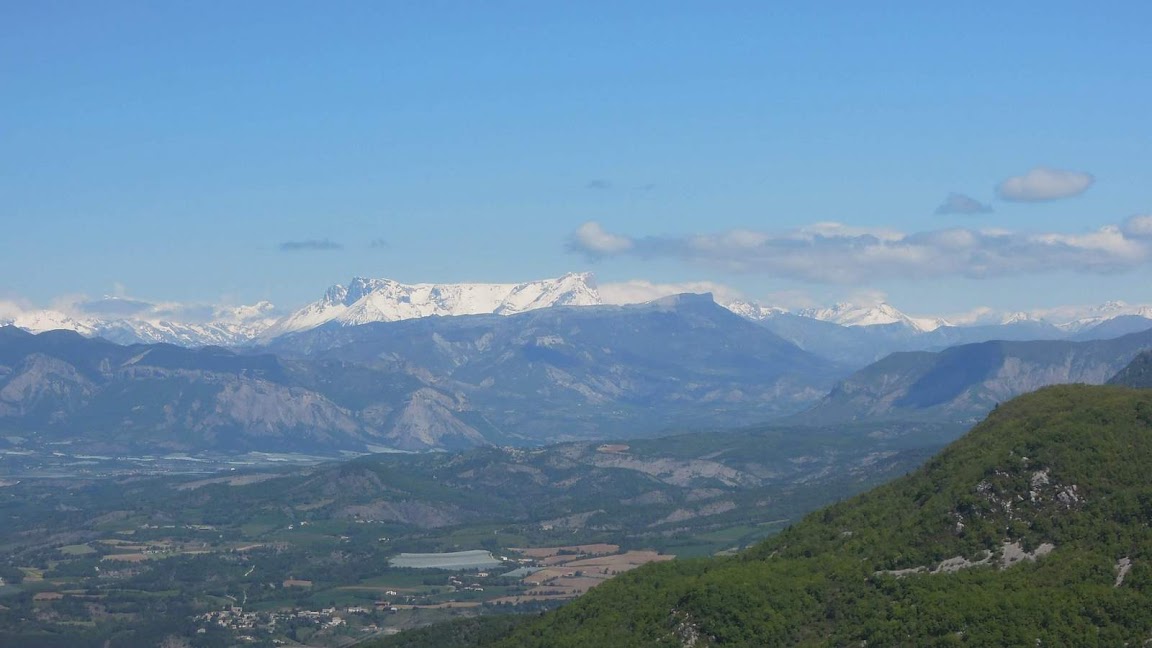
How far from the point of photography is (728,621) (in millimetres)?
143750

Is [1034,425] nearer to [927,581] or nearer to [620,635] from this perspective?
[927,581]

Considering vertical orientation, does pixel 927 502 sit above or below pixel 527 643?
above

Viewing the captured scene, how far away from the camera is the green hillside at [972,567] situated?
13138 centimetres

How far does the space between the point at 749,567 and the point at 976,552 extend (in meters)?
25.0

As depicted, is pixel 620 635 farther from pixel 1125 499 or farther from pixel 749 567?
pixel 1125 499

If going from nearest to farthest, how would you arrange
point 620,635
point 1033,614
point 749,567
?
point 1033,614
point 620,635
point 749,567

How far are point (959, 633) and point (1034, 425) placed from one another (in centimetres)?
3771

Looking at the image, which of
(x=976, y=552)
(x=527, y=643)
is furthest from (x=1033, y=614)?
(x=527, y=643)

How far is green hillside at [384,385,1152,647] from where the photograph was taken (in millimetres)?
131375

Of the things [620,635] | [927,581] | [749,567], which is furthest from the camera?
[749,567]

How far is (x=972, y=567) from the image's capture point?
14312cm

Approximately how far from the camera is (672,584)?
6639 inches

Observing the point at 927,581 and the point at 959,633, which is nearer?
the point at 959,633

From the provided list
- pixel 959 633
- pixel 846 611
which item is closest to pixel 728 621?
pixel 846 611
